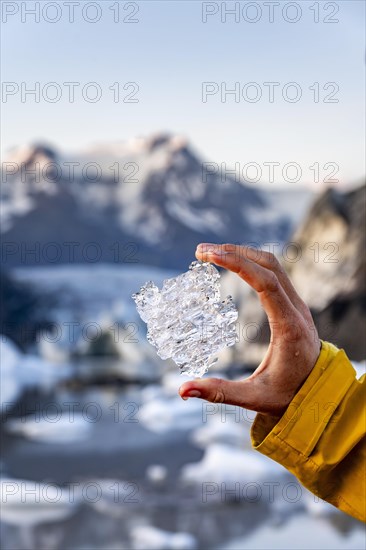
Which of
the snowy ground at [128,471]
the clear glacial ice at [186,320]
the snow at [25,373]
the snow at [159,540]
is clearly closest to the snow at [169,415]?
the snowy ground at [128,471]

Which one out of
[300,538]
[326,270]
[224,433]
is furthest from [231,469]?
[326,270]

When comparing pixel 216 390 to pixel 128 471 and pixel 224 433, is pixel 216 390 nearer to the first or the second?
pixel 128 471

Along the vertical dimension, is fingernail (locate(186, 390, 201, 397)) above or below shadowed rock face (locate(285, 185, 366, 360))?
above

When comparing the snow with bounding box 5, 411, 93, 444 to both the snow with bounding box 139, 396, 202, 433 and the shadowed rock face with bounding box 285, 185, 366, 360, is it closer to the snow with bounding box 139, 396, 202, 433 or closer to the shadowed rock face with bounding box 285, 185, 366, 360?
the snow with bounding box 139, 396, 202, 433

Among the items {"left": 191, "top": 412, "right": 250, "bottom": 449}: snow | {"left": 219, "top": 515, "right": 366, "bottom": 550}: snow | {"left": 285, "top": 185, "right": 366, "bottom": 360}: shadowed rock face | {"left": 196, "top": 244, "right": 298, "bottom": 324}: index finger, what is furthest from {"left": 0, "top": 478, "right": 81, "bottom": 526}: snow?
{"left": 196, "top": 244, "right": 298, "bottom": 324}: index finger

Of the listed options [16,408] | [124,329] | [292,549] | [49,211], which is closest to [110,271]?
[124,329]

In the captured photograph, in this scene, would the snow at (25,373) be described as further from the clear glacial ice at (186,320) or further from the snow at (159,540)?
the clear glacial ice at (186,320)

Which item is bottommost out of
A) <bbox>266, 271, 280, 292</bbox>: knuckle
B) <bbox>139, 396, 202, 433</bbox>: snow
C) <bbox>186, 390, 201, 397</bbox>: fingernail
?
<bbox>139, 396, 202, 433</bbox>: snow
